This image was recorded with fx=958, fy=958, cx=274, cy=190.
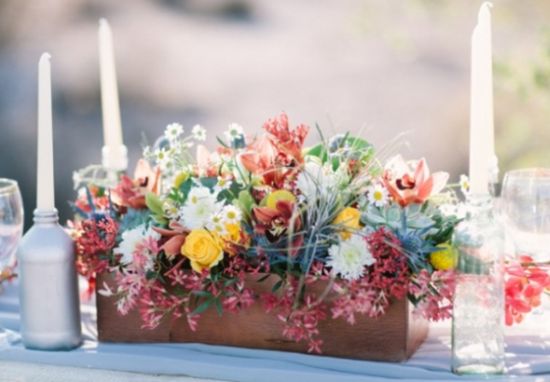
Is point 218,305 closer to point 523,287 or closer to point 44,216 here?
point 44,216

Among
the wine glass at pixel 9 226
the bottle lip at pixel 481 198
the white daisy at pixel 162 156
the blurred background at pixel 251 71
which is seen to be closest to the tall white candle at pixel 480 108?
the bottle lip at pixel 481 198

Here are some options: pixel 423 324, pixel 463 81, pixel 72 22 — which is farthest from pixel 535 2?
pixel 423 324

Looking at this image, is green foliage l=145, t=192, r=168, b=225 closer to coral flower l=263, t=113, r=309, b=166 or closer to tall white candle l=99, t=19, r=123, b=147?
coral flower l=263, t=113, r=309, b=166

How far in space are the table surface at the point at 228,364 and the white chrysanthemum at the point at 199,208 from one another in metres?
0.16

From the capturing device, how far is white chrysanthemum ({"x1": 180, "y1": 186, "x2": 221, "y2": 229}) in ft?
3.81

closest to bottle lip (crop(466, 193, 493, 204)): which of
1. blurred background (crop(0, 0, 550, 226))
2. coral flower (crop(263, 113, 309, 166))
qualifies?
coral flower (crop(263, 113, 309, 166))

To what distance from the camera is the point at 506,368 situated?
1.11 metres

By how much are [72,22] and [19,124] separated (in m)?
0.84

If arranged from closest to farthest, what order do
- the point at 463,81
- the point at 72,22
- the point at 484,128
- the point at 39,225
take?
the point at 484,128 < the point at 39,225 < the point at 463,81 < the point at 72,22

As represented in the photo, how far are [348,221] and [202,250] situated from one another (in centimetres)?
18

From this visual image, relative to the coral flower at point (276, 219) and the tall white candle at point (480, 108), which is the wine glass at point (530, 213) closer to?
the tall white candle at point (480, 108)

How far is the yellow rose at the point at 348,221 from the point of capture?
112 cm

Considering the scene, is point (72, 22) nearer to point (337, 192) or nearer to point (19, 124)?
point (19, 124)

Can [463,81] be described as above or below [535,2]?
below
